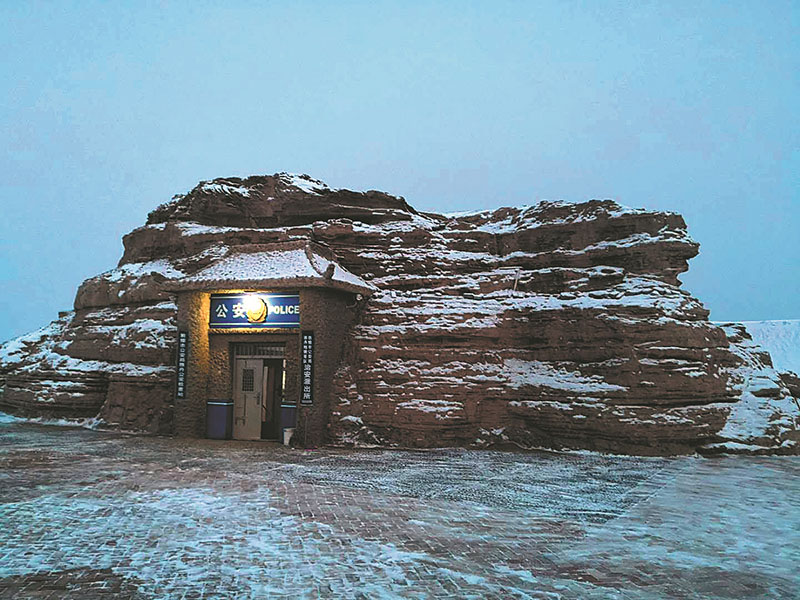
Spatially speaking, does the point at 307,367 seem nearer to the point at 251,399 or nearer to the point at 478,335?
the point at 251,399

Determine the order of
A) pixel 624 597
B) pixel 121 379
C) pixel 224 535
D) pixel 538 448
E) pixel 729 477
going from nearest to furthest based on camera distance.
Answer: pixel 624 597 → pixel 224 535 → pixel 729 477 → pixel 538 448 → pixel 121 379

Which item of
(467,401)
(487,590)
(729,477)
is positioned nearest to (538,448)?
(467,401)

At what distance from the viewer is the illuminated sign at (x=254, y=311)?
753 inches

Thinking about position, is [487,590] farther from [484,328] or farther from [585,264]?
[585,264]

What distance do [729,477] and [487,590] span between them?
9.56 metres

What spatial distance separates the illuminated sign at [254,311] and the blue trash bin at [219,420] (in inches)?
99.9

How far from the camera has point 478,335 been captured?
19.9 m

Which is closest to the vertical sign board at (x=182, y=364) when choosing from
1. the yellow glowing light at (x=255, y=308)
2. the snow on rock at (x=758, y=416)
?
the yellow glowing light at (x=255, y=308)

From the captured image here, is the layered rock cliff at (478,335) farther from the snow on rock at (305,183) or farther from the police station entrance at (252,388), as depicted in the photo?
the police station entrance at (252,388)

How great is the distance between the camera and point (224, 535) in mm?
8430

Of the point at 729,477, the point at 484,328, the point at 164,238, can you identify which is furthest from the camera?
the point at 164,238

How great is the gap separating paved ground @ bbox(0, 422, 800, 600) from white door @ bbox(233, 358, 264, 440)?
15.3 ft

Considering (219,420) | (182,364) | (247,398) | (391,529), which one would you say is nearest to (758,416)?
(391,529)

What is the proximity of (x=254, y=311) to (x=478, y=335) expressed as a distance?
723 centimetres
